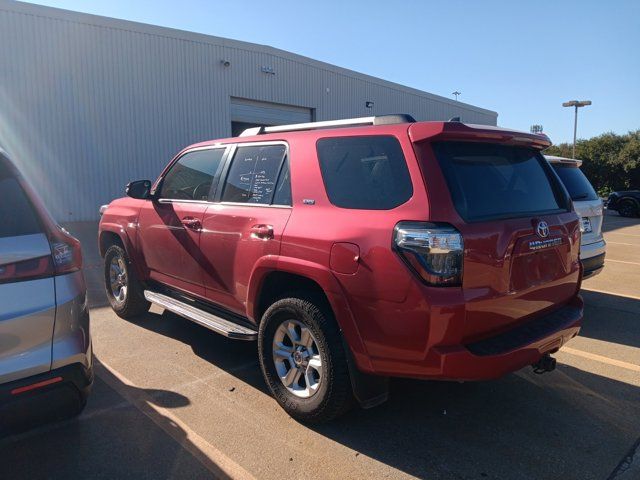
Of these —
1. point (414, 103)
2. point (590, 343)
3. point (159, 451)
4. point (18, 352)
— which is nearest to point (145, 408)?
point (159, 451)

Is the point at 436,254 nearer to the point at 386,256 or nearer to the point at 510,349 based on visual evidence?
the point at 386,256

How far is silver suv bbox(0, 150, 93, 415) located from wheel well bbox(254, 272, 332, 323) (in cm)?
120

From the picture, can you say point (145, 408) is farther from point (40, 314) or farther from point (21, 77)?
point (21, 77)

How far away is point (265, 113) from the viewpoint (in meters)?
18.9

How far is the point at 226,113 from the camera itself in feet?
57.2

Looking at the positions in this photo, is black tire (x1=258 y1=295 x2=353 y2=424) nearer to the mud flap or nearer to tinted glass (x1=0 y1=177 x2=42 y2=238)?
the mud flap

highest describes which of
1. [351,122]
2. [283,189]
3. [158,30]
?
[158,30]

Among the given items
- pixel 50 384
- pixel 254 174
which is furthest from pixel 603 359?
pixel 50 384

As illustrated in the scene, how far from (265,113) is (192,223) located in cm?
1529

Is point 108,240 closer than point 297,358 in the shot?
No

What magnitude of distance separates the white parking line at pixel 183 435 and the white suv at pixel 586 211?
14.9ft

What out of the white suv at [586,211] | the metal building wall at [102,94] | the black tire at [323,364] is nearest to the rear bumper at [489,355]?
the black tire at [323,364]

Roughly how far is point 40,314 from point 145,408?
4.24 ft

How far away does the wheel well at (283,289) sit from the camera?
324 cm
